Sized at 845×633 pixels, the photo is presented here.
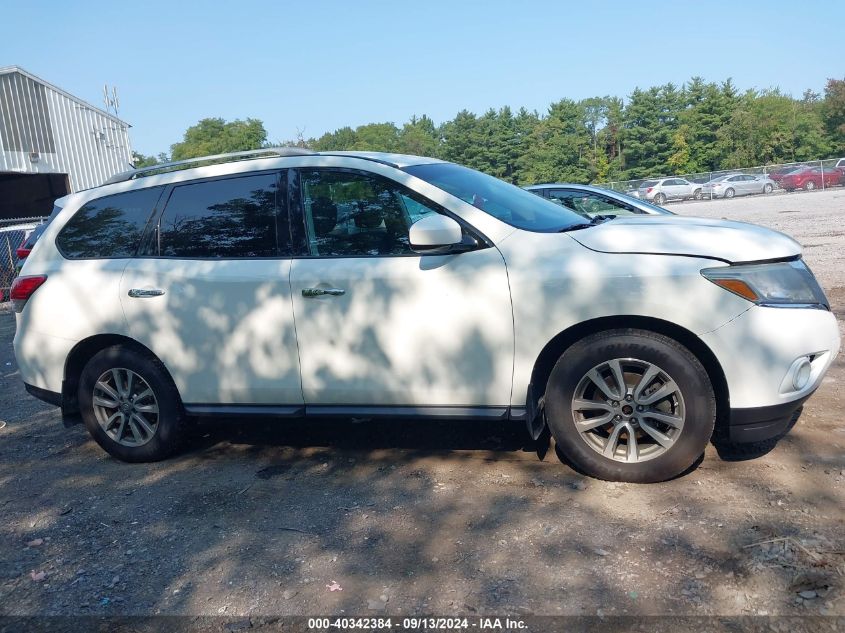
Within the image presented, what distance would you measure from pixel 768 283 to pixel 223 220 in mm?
3153

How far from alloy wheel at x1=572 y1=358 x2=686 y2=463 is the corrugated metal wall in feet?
80.3

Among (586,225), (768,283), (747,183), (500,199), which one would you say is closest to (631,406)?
(768,283)

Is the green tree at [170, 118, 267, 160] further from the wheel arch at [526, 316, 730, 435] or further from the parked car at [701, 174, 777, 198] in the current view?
the wheel arch at [526, 316, 730, 435]

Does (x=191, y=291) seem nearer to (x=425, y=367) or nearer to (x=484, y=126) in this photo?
(x=425, y=367)

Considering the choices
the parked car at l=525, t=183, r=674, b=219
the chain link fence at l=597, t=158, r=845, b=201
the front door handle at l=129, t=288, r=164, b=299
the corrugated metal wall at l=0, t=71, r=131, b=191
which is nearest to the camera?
the front door handle at l=129, t=288, r=164, b=299

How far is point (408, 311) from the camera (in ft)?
13.3

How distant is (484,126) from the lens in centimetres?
6719

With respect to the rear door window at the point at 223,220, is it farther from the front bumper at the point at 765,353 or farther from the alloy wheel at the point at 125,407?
the front bumper at the point at 765,353

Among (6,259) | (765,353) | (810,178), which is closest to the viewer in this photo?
(765,353)

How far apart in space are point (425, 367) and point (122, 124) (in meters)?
29.6

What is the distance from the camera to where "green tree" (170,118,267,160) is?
288 feet

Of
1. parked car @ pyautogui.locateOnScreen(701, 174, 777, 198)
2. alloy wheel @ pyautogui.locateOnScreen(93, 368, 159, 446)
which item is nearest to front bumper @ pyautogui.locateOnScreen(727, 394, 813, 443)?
alloy wheel @ pyautogui.locateOnScreen(93, 368, 159, 446)

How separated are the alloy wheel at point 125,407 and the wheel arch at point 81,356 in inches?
6.9

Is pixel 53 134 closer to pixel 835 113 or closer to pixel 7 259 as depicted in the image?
pixel 7 259
